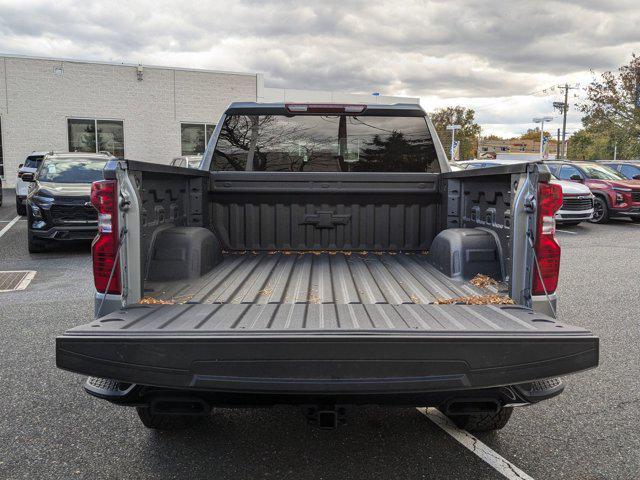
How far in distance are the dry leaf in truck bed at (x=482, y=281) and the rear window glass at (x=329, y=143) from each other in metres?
1.51

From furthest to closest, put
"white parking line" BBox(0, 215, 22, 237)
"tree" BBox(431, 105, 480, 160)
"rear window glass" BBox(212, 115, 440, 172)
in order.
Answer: "tree" BBox(431, 105, 480, 160)
"white parking line" BBox(0, 215, 22, 237)
"rear window glass" BBox(212, 115, 440, 172)

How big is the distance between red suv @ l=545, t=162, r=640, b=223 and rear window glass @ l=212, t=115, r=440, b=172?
1314 centimetres

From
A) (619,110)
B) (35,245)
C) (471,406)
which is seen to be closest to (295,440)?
(471,406)

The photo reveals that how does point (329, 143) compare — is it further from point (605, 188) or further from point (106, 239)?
point (605, 188)

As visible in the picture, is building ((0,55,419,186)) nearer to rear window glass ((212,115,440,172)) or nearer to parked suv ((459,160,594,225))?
parked suv ((459,160,594,225))

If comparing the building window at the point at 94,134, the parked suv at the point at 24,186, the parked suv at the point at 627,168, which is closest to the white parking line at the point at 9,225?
the parked suv at the point at 24,186

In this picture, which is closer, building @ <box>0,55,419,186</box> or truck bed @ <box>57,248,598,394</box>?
truck bed @ <box>57,248,598,394</box>

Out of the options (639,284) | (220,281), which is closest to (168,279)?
(220,281)

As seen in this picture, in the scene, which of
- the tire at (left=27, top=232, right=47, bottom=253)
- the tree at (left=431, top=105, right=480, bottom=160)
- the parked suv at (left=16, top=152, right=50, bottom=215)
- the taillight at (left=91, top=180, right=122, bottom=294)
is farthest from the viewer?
the tree at (left=431, top=105, right=480, bottom=160)

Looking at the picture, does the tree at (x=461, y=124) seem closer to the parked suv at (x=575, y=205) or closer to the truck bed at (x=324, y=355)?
the parked suv at (x=575, y=205)

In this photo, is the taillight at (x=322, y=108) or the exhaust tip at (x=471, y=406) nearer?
the exhaust tip at (x=471, y=406)

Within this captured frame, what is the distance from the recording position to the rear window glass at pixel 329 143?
475cm

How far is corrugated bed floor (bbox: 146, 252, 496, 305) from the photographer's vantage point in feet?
10.6

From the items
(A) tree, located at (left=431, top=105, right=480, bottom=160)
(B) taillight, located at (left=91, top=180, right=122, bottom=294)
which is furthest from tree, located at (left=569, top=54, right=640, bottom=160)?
(B) taillight, located at (left=91, top=180, right=122, bottom=294)
